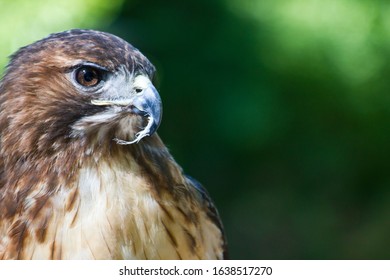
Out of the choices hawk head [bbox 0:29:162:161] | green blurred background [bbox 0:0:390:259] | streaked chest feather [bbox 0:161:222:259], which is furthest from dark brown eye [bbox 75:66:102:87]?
green blurred background [bbox 0:0:390:259]

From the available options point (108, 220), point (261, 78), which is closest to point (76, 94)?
point (108, 220)

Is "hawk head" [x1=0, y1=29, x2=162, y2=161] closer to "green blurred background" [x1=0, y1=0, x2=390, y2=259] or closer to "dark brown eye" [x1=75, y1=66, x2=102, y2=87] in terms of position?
"dark brown eye" [x1=75, y1=66, x2=102, y2=87]

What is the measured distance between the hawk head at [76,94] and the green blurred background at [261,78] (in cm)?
107

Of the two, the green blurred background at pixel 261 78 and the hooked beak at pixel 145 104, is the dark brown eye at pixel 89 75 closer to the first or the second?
the hooked beak at pixel 145 104

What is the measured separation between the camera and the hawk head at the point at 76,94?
5.82 ft

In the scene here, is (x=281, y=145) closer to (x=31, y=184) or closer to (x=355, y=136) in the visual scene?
(x=355, y=136)

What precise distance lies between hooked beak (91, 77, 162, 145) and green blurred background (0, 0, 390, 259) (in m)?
1.16

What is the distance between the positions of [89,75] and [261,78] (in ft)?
5.57

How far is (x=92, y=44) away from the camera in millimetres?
1762

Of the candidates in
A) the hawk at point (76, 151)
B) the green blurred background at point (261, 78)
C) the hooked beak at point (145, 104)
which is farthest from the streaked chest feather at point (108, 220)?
the green blurred background at point (261, 78)

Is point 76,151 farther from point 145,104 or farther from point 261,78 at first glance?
point 261,78

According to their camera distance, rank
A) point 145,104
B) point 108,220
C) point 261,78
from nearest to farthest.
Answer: point 145,104, point 108,220, point 261,78

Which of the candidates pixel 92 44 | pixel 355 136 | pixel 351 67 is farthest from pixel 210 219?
pixel 355 136

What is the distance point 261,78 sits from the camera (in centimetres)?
340
